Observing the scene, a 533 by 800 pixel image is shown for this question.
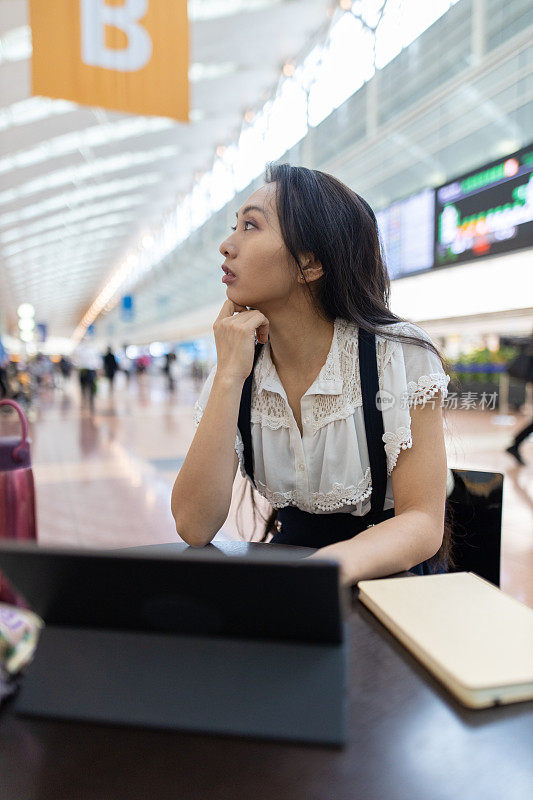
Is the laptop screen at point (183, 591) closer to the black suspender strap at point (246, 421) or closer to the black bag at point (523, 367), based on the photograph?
the black suspender strap at point (246, 421)

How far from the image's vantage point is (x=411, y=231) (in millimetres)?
6578

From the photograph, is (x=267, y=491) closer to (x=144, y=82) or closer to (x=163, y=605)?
(x=163, y=605)

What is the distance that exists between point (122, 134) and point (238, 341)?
12930 millimetres

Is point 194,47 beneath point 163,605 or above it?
above

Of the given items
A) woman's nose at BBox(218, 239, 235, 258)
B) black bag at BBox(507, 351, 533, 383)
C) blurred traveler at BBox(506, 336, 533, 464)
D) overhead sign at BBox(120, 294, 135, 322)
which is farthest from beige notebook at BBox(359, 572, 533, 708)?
overhead sign at BBox(120, 294, 135, 322)

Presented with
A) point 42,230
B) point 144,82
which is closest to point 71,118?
point 144,82

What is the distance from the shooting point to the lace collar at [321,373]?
1.20 metres

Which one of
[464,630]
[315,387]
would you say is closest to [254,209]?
[315,387]

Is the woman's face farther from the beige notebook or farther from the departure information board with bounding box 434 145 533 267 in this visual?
the departure information board with bounding box 434 145 533 267

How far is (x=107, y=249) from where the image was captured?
90.8 feet

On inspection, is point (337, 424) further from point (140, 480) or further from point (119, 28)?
point (119, 28)

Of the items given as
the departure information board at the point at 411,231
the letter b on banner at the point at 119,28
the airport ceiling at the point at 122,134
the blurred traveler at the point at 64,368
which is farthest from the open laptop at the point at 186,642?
the blurred traveler at the point at 64,368

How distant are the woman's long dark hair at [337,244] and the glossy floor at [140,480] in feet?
1.11

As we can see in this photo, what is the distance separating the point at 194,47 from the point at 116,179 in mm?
7565
